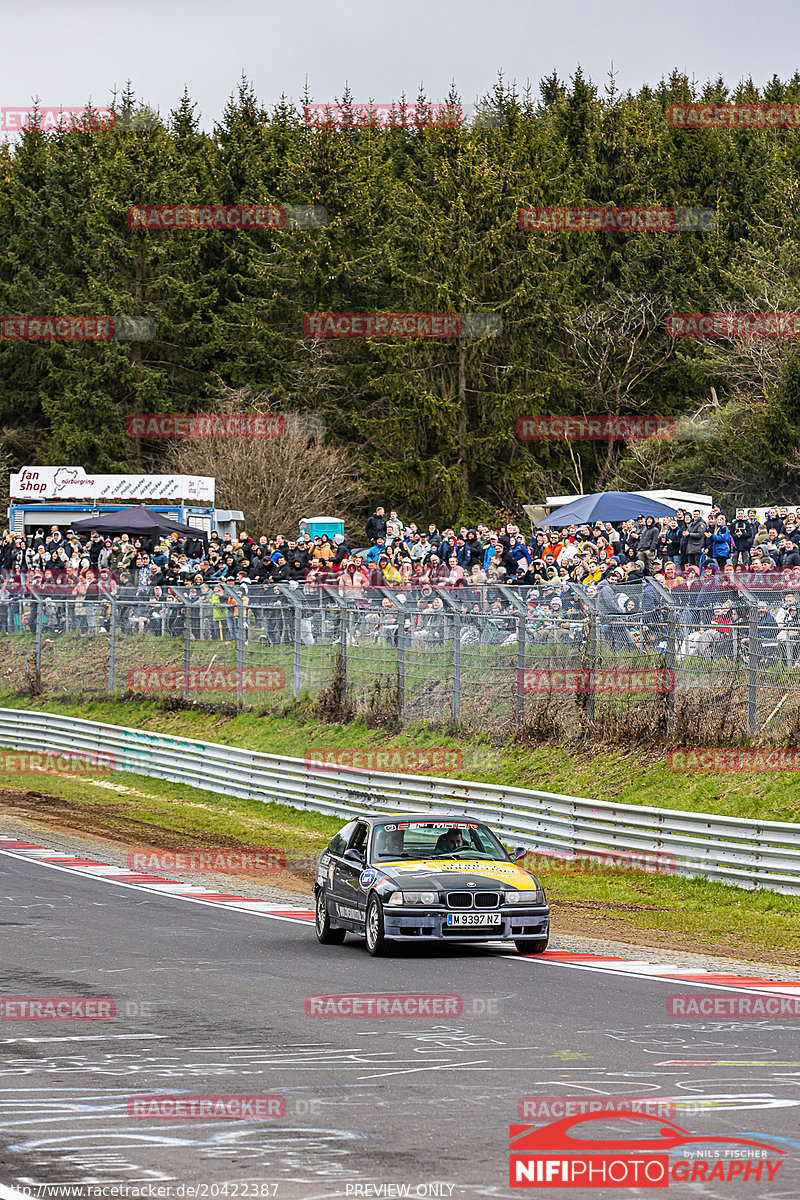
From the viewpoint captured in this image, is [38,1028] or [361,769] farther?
[361,769]

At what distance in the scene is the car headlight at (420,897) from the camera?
13.6m

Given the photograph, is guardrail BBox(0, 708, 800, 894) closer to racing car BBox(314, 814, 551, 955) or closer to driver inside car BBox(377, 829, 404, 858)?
racing car BBox(314, 814, 551, 955)

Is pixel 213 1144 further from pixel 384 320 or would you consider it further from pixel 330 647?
pixel 384 320

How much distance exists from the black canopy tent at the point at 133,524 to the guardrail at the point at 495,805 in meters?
8.46

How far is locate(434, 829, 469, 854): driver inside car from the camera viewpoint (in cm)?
1474

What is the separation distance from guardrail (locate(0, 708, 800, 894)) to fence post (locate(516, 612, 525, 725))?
5.51 ft

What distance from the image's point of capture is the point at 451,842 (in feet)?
48.9

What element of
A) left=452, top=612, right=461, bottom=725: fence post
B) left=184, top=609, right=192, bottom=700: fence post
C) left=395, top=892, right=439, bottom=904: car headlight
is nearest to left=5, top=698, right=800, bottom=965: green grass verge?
left=452, top=612, right=461, bottom=725: fence post

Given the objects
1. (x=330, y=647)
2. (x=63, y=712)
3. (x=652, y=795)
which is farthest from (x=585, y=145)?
(x=652, y=795)

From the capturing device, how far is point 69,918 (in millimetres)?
16141

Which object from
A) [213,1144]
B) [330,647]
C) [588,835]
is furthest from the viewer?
[330,647]

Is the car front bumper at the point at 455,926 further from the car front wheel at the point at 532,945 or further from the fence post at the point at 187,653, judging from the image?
the fence post at the point at 187,653

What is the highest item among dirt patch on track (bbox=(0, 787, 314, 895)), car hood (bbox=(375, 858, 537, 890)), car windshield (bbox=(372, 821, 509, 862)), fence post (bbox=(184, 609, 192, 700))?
fence post (bbox=(184, 609, 192, 700))

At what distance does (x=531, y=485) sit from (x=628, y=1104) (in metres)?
52.7
